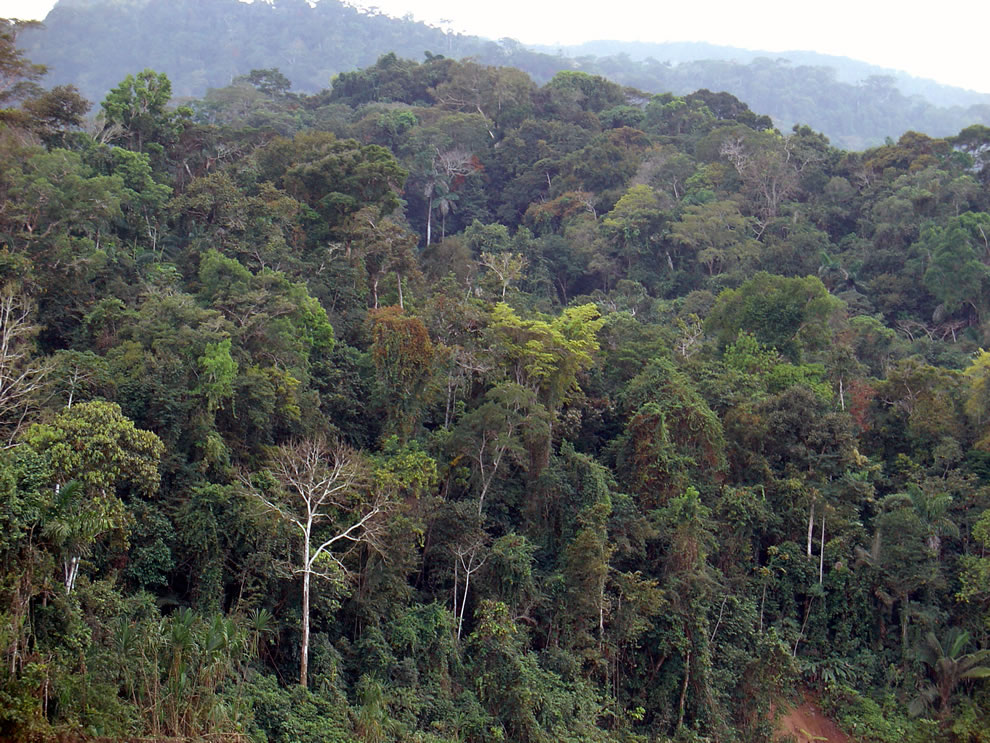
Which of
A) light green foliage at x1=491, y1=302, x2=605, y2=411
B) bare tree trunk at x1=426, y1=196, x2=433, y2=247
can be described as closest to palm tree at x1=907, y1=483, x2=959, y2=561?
light green foliage at x1=491, y1=302, x2=605, y2=411

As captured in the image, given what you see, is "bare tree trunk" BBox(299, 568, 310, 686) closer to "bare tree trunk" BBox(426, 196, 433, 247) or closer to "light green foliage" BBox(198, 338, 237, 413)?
"light green foliage" BBox(198, 338, 237, 413)

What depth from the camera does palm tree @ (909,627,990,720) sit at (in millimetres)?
15156

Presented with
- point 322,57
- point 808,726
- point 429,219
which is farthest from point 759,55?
point 808,726

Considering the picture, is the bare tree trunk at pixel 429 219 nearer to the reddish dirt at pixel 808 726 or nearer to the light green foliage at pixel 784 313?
the light green foliage at pixel 784 313

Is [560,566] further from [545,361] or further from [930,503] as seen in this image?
[930,503]

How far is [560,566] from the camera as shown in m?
15.5

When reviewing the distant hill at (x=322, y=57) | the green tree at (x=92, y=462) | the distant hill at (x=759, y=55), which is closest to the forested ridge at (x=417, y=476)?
the green tree at (x=92, y=462)

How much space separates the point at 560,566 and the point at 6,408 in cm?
941

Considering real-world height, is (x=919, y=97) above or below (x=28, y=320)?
above

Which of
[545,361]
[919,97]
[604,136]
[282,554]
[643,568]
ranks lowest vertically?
[643,568]

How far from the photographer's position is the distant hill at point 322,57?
225 feet

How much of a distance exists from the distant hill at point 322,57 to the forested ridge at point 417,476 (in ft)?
169

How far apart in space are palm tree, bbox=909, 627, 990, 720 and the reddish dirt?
1.47 metres

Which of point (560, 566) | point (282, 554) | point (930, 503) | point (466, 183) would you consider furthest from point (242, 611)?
point (466, 183)
